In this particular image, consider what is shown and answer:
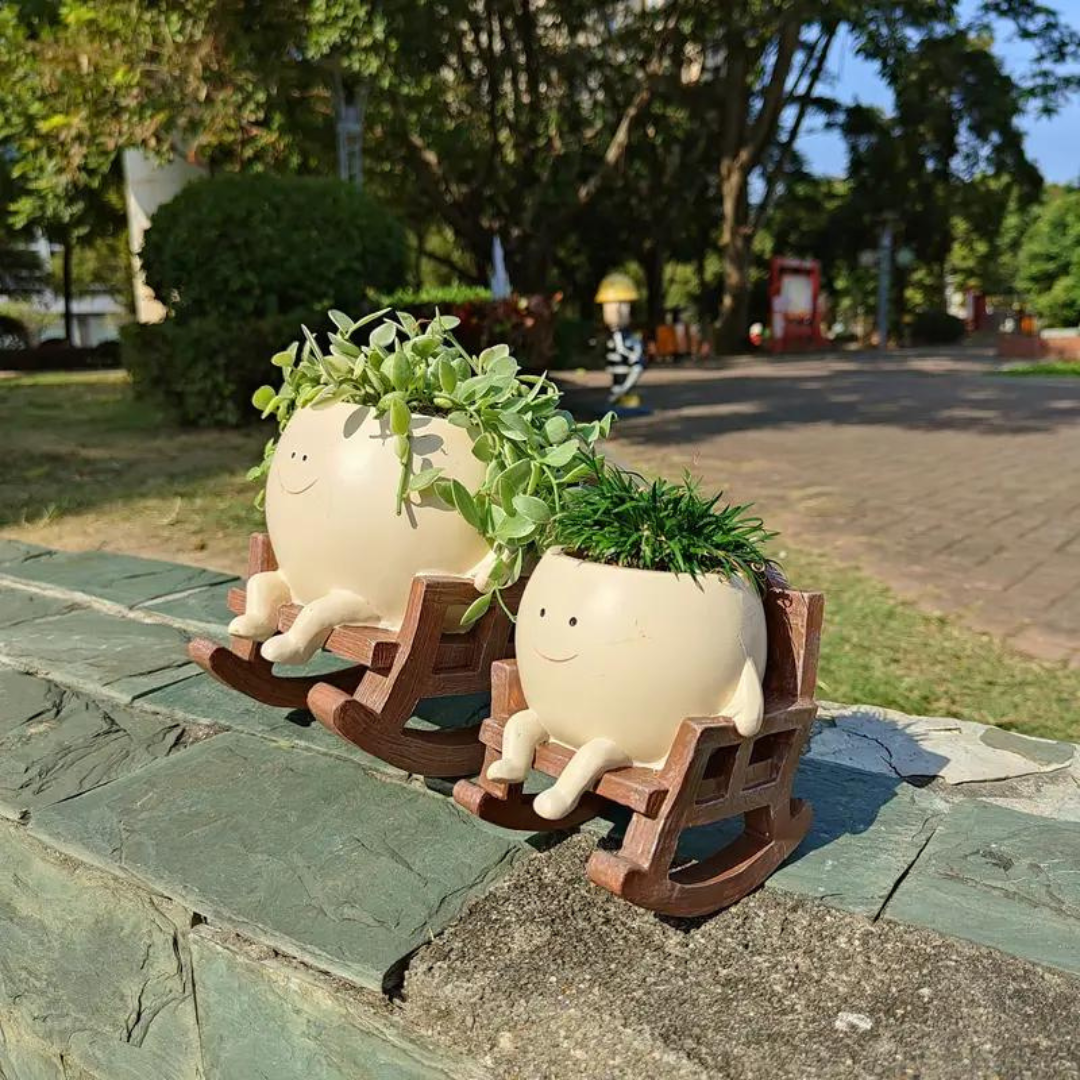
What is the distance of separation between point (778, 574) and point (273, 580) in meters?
0.91

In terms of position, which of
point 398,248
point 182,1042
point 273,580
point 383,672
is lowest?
point 182,1042

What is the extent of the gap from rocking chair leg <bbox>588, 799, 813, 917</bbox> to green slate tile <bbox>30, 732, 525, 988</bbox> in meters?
0.30

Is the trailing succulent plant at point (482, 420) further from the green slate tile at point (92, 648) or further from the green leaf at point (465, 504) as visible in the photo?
the green slate tile at point (92, 648)

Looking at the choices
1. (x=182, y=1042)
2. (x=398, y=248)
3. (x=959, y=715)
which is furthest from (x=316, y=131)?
(x=182, y=1042)

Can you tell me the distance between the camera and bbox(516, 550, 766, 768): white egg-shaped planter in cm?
146

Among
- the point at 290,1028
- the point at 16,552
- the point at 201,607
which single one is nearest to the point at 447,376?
the point at 290,1028

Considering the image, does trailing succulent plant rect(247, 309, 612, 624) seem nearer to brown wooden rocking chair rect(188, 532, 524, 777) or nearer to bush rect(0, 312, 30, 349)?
brown wooden rocking chair rect(188, 532, 524, 777)

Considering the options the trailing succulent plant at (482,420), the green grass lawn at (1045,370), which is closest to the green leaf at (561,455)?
the trailing succulent plant at (482,420)

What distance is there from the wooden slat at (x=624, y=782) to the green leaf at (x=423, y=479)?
41cm

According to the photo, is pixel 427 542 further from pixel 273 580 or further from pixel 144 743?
pixel 144 743

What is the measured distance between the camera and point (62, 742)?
7.35ft

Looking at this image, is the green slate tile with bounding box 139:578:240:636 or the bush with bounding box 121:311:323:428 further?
the bush with bounding box 121:311:323:428

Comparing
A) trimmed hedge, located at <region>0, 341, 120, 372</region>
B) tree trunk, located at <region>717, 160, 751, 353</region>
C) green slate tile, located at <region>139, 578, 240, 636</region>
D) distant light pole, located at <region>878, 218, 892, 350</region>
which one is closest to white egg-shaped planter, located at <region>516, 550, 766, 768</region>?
green slate tile, located at <region>139, 578, 240, 636</region>

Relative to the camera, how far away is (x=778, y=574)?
168 cm
